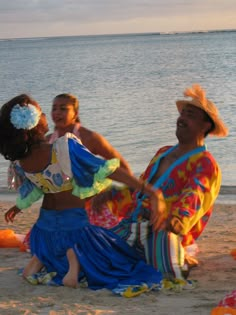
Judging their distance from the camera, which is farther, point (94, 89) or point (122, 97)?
point (94, 89)

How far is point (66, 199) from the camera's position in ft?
17.3

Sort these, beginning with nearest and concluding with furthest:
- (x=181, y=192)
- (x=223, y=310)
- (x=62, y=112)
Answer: (x=223, y=310) < (x=181, y=192) < (x=62, y=112)

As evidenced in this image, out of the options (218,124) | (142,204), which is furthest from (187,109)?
(142,204)

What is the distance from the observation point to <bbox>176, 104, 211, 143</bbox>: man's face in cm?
550

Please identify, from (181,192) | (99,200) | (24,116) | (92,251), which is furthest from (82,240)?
Result: (24,116)

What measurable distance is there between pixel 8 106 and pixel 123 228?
1.33m

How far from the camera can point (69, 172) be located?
199 inches

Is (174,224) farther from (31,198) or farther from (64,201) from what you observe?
(31,198)

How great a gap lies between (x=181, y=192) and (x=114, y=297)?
97cm

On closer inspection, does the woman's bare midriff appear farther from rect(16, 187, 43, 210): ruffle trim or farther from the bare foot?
the bare foot

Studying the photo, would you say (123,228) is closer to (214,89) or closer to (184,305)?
(184,305)

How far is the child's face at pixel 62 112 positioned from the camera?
20.7 ft

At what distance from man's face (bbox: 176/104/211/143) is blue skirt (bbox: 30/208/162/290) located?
3.04 ft

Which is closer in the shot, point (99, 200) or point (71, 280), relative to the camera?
point (71, 280)
